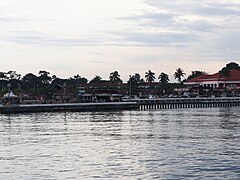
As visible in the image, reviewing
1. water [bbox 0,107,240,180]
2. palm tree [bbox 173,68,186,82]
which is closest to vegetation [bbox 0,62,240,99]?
palm tree [bbox 173,68,186,82]

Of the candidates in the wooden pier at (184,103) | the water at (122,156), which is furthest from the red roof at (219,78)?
the water at (122,156)

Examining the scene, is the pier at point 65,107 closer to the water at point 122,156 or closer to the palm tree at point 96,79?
the water at point 122,156

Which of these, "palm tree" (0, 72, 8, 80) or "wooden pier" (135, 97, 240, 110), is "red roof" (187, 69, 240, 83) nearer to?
"wooden pier" (135, 97, 240, 110)

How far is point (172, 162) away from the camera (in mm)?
27109

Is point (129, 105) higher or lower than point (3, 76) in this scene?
lower

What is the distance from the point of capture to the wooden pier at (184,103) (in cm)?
11106

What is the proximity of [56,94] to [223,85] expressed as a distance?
187 feet

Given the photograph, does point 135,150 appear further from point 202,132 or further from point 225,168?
point 202,132

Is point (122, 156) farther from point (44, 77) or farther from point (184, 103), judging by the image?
point (44, 77)

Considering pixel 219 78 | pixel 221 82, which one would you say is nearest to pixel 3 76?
pixel 219 78

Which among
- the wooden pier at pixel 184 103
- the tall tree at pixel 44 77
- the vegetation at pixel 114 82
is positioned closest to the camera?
the wooden pier at pixel 184 103

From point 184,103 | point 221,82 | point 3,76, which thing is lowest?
point 184,103

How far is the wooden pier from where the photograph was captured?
111 metres

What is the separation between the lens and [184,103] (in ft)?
377
